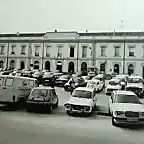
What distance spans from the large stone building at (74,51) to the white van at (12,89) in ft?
105

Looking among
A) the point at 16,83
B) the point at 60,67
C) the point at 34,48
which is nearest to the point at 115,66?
the point at 60,67

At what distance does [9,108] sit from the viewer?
12.5 metres

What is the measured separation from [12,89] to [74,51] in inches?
1331

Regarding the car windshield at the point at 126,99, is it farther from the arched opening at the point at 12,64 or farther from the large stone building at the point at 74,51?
the arched opening at the point at 12,64

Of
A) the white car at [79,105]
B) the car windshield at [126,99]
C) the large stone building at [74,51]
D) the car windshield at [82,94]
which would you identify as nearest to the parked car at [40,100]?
the white car at [79,105]

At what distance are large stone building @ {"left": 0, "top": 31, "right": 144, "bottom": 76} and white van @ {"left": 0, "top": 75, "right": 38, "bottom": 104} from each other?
3194 centimetres

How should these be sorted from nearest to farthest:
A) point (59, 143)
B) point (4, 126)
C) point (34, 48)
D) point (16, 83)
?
point (59, 143) → point (4, 126) → point (16, 83) → point (34, 48)

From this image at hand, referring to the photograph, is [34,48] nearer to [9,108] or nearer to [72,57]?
[72,57]

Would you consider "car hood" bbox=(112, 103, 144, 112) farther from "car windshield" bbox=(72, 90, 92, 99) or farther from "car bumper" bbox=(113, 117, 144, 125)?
"car windshield" bbox=(72, 90, 92, 99)

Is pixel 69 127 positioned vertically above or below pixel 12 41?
below

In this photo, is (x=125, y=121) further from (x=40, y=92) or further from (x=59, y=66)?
(x=59, y=66)

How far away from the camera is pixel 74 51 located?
45.4m

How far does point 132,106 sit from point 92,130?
221 cm

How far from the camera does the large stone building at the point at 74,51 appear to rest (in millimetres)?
43156
